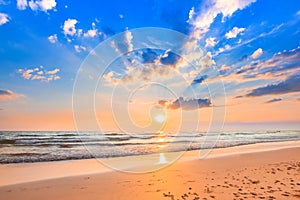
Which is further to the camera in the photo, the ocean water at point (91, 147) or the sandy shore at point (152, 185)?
the ocean water at point (91, 147)

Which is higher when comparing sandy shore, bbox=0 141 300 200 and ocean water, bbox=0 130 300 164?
ocean water, bbox=0 130 300 164

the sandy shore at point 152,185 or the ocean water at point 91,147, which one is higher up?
the ocean water at point 91,147

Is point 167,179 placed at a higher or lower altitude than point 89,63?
lower

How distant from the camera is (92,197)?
7.42m

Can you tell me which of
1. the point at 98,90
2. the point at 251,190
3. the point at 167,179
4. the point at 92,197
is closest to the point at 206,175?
the point at 167,179

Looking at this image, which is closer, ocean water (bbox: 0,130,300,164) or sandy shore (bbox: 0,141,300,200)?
sandy shore (bbox: 0,141,300,200)

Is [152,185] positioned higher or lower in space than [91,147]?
lower

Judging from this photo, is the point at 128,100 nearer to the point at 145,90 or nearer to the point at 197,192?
the point at 145,90

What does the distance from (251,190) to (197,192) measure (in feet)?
5.76

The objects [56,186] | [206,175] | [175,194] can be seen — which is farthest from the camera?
[206,175]

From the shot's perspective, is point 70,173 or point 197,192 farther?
point 70,173

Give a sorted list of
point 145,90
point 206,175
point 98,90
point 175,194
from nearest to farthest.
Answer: point 175,194, point 206,175, point 98,90, point 145,90

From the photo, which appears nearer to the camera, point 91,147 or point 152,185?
point 152,185

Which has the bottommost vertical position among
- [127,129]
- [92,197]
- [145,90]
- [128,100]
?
[92,197]
